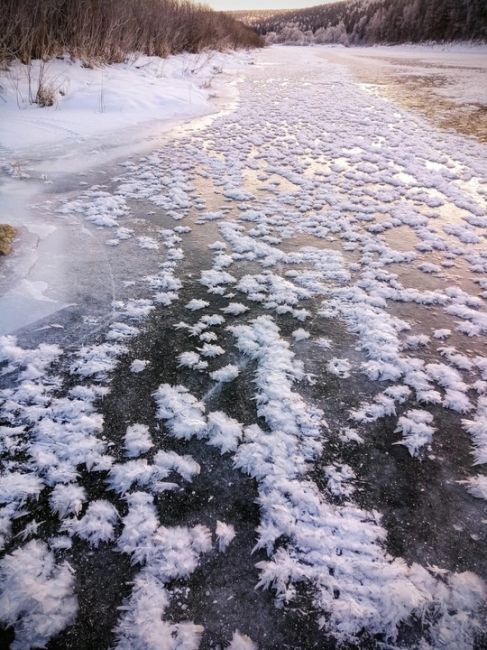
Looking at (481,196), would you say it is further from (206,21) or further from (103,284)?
(206,21)

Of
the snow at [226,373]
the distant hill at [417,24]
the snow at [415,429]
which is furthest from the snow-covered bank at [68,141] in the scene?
the distant hill at [417,24]

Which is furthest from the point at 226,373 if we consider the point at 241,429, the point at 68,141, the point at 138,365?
the point at 68,141

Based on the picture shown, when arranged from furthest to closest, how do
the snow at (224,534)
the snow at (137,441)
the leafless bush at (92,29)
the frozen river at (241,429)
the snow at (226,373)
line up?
→ the leafless bush at (92,29) < the snow at (226,373) < the snow at (137,441) < the snow at (224,534) < the frozen river at (241,429)

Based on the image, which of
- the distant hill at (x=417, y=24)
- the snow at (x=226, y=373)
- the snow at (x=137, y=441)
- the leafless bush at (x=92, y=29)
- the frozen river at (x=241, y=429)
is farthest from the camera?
the distant hill at (x=417, y=24)

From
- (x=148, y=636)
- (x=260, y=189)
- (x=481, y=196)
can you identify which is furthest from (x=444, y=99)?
(x=148, y=636)

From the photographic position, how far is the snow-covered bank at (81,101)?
23.7 ft

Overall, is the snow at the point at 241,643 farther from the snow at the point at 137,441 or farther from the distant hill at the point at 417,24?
the distant hill at the point at 417,24

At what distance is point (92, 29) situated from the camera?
10633mm

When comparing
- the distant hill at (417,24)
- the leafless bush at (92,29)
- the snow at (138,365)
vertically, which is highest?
the distant hill at (417,24)

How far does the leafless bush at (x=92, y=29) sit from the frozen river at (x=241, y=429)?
6582 millimetres

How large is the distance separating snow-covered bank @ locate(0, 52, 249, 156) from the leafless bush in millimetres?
371

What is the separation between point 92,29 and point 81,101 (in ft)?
12.5

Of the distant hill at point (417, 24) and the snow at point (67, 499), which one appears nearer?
the snow at point (67, 499)

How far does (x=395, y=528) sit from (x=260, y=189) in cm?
497
